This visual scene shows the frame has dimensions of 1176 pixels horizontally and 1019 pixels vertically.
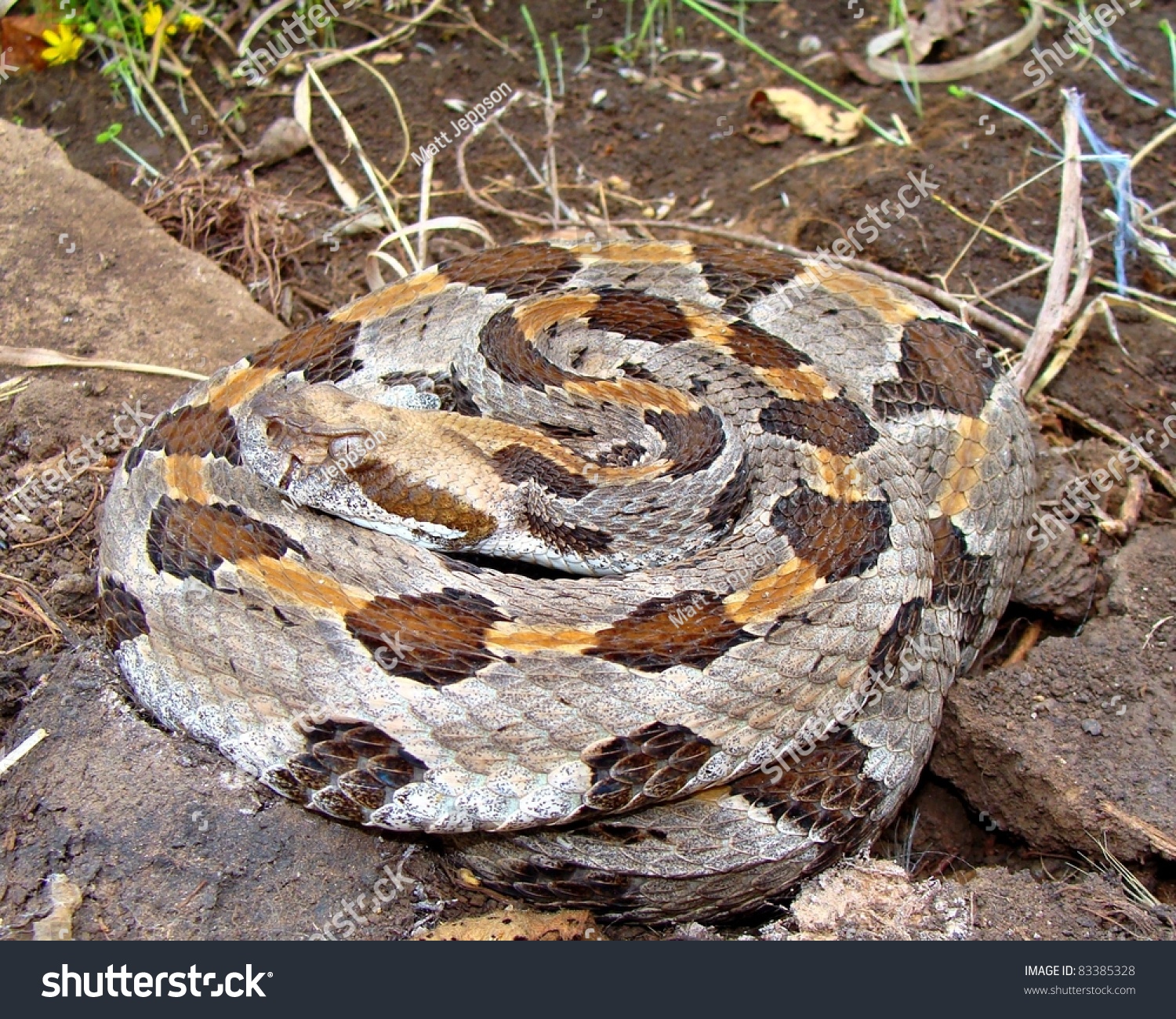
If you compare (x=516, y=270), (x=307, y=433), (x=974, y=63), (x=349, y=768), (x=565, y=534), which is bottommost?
(x=349, y=768)

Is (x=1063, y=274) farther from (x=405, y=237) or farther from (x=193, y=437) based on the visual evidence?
(x=193, y=437)

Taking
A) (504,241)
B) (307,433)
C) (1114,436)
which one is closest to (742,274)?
(504,241)

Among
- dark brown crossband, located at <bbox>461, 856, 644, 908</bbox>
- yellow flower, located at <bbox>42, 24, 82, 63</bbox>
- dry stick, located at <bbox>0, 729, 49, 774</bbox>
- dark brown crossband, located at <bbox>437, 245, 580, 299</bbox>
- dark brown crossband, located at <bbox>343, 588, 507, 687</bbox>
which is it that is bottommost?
dark brown crossband, located at <bbox>461, 856, 644, 908</bbox>

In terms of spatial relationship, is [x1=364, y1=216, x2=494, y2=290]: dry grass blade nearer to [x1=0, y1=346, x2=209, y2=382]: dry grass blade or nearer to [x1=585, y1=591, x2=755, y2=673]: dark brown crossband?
[x1=0, y1=346, x2=209, y2=382]: dry grass blade

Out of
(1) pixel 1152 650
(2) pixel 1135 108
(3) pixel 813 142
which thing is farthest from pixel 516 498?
(2) pixel 1135 108

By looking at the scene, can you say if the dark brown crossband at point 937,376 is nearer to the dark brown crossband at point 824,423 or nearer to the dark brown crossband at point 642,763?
the dark brown crossband at point 824,423

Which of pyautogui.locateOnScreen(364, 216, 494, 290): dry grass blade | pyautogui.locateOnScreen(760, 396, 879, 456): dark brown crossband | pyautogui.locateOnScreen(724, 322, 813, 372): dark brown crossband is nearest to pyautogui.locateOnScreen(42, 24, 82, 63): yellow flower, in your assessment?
pyautogui.locateOnScreen(364, 216, 494, 290): dry grass blade
